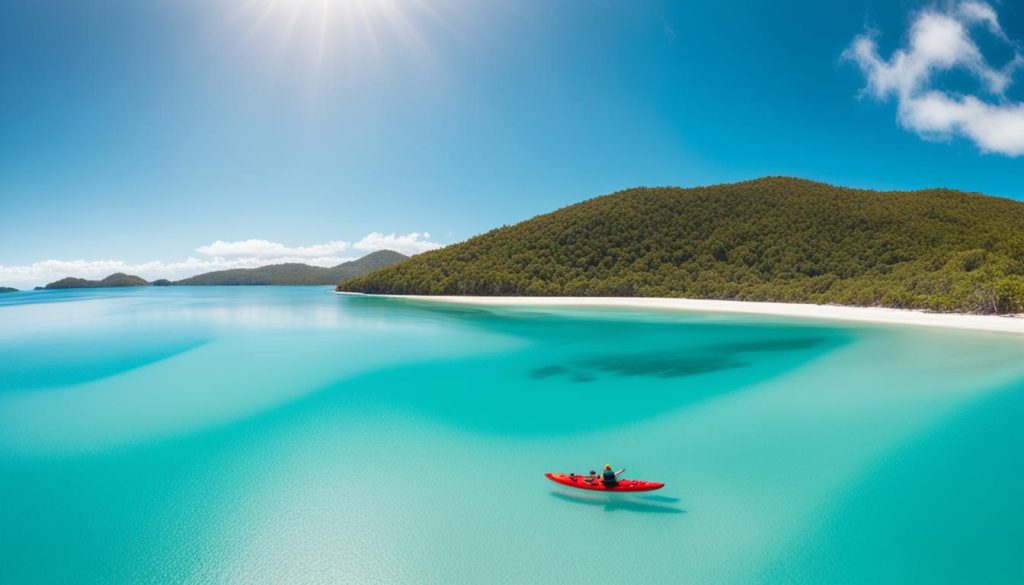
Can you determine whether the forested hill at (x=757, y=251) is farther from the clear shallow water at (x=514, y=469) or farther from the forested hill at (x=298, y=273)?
the forested hill at (x=298, y=273)

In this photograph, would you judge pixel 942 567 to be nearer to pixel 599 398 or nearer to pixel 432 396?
pixel 599 398

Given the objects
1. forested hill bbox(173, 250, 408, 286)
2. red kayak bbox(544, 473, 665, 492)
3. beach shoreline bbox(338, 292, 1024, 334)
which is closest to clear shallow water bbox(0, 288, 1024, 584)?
red kayak bbox(544, 473, 665, 492)

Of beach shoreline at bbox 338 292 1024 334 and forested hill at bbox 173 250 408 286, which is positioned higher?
forested hill at bbox 173 250 408 286

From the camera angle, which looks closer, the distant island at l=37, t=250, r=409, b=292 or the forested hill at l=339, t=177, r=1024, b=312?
the forested hill at l=339, t=177, r=1024, b=312

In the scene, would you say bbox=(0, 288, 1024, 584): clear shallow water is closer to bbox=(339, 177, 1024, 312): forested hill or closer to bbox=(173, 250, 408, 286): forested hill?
bbox=(339, 177, 1024, 312): forested hill

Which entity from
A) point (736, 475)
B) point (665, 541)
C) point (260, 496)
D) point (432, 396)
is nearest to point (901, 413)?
point (736, 475)

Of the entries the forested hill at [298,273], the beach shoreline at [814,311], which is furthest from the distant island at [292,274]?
the beach shoreline at [814,311]
